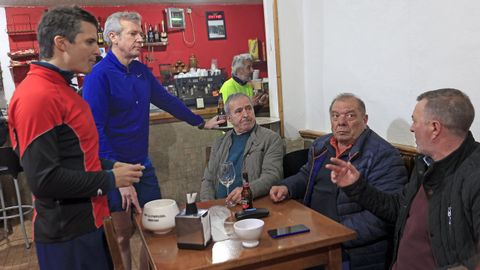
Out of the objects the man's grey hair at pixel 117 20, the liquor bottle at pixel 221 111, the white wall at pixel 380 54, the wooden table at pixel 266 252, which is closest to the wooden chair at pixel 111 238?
the wooden table at pixel 266 252

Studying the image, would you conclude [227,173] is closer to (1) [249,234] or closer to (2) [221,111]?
(1) [249,234]

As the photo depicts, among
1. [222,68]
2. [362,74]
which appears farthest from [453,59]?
[222,68]

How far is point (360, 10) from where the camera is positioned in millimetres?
2525

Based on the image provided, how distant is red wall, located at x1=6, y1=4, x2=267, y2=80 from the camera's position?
263 inches

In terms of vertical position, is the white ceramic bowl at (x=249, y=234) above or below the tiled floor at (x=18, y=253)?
above

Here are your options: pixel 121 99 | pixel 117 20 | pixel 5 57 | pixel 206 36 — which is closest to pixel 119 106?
pixel 121 99

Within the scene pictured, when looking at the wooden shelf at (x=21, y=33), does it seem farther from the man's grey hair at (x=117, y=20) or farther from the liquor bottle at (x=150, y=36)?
the man's grey hair at (x=117, y=20)

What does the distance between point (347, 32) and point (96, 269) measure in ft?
6.75

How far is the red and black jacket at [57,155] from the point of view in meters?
1.39

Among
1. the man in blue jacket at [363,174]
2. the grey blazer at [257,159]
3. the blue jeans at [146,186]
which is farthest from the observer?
the blue jeans at [146,186]

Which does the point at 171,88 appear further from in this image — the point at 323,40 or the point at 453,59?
the point at 453,59

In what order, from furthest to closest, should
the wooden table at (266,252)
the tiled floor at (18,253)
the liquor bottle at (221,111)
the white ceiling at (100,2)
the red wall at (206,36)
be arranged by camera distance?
the red wall at (206,36)
the white ceiling at (100,2)
the tiled floor at (18,253)
the liquor bottle at (221,111)
the wooden table at (266,252)

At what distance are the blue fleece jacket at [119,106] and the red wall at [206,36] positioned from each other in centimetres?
448

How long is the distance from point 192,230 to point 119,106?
1.11 meters
